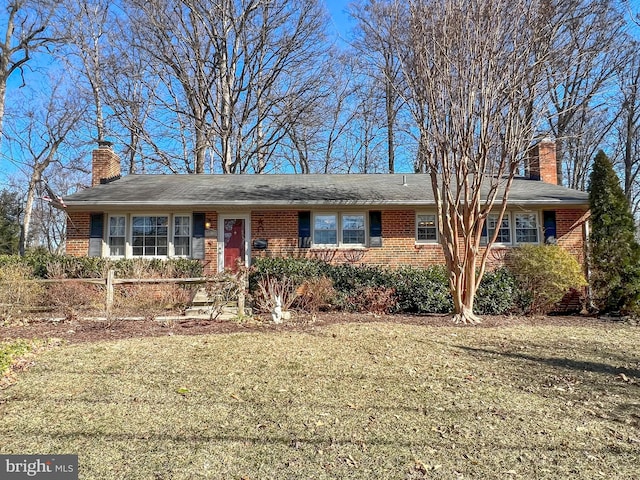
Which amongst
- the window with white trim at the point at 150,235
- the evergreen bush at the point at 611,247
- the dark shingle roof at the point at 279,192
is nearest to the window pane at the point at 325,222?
the dark shingle roof at the point at 279,192

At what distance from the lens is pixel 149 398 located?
13.0 ft

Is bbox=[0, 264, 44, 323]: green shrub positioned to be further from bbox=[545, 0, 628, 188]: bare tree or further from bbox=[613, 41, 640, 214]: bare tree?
bbox=[613, 41, 640, 214]: bare tree

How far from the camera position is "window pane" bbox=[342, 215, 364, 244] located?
12000 millimetres

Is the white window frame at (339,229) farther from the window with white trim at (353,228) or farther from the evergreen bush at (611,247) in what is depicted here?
the evergreen bush at (611,247)

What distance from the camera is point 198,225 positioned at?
11859 mm

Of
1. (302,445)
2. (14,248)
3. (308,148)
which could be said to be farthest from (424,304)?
(14,248)

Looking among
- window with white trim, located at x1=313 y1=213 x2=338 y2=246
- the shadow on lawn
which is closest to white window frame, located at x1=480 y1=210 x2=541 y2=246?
window with white trim, located at x1=313 y1=213 x2=338 y2=246

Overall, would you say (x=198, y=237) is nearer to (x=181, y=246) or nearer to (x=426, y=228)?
(x=181, y=246)

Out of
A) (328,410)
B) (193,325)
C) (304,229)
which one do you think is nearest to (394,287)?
(304,229)

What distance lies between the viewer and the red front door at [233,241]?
11992 mm

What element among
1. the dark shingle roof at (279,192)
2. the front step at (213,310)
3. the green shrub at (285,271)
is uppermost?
Answer: the dark shingle roof at (279,192)

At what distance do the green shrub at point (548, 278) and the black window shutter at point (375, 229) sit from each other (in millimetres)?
3823

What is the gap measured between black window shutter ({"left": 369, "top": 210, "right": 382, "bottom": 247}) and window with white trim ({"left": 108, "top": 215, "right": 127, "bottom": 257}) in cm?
741

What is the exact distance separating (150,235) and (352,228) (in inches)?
241
